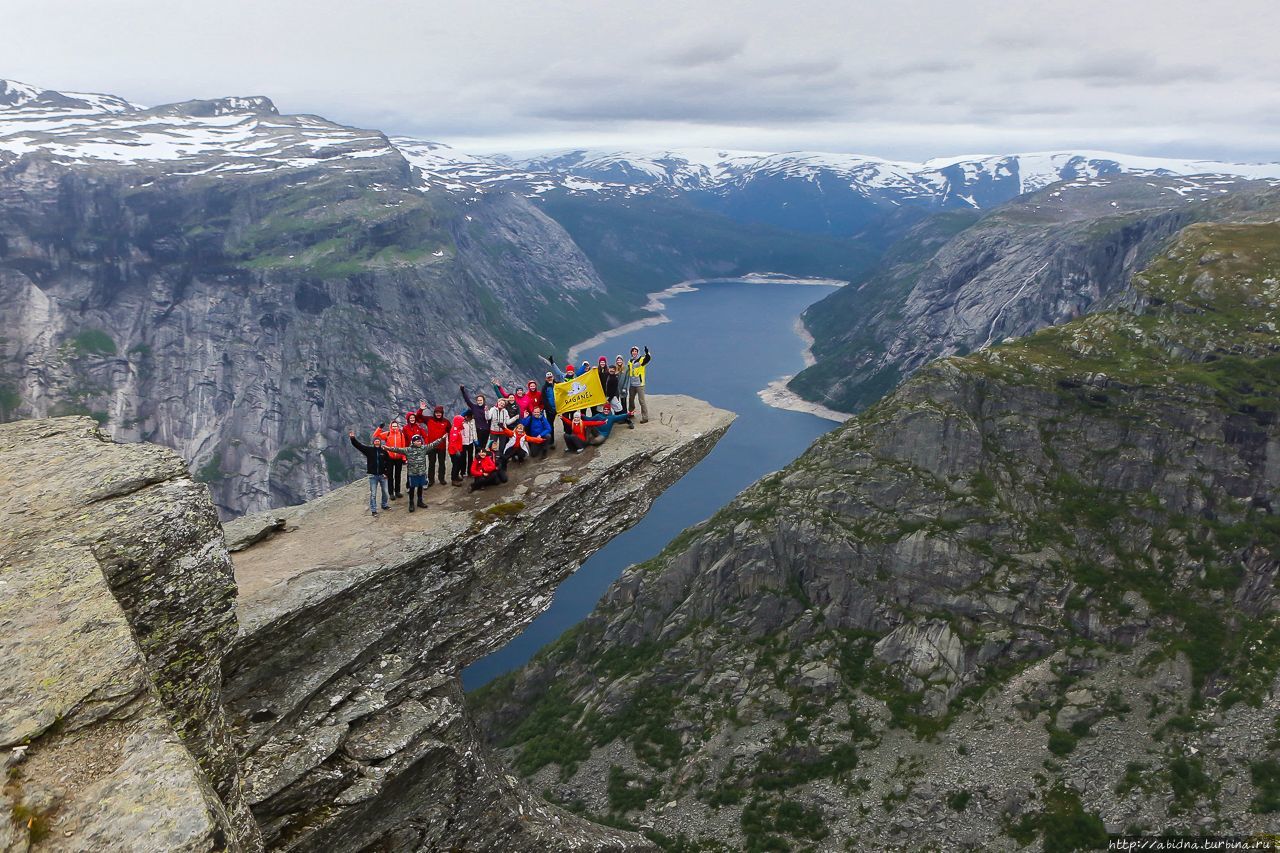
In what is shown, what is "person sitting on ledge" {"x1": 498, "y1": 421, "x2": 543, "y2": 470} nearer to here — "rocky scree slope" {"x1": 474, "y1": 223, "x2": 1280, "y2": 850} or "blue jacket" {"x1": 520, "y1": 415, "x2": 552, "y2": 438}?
"blue jacket" {"x1": 520, "y1": 415, "x2": 552, "y2": 438}

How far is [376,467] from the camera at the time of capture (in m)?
34.1

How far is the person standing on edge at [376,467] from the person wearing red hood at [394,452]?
25cm

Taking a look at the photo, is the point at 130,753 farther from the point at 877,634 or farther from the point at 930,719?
the point at 877,634

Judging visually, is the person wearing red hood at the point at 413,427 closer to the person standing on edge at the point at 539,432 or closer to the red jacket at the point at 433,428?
the red jacket at the point at 433,428

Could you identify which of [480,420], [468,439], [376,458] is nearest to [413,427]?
[376,458]

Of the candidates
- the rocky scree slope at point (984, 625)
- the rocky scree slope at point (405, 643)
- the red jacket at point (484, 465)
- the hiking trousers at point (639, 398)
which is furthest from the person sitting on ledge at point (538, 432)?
the rocky scree slope at point (984, 625)

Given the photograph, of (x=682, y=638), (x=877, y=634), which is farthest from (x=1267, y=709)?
(x=682, y=638)

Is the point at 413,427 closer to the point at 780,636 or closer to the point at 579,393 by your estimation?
the point at 579,393

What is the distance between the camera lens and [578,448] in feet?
130

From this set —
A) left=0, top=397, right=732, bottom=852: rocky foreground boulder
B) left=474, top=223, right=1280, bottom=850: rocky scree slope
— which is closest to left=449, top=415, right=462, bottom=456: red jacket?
left=0, top=397, right=732, bottom=852: rocky foreground boulder

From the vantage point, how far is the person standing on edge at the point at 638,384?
3978cm

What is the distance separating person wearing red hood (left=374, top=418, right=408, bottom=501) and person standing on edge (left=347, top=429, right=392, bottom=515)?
25cm

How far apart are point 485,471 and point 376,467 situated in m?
5.20

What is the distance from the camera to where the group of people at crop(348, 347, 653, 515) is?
34.0 metres
